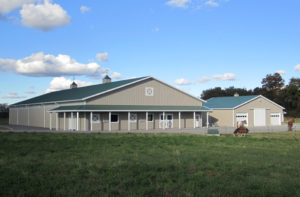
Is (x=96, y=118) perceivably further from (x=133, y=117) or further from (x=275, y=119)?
(x=275, y=119)

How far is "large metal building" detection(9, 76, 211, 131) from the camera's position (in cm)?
3192

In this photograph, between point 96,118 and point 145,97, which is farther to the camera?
point 145,97

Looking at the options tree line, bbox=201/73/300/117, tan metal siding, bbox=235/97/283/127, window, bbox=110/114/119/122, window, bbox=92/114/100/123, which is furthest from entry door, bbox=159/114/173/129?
tree line, bbox=201/73/300/117

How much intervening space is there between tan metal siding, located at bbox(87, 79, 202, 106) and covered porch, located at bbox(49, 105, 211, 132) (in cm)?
68

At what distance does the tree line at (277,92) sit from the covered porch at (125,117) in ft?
145

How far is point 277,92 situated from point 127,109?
67.0 metres

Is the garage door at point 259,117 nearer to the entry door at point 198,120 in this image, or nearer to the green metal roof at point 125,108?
the entry door at point 198,120

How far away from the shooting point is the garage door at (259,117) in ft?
147

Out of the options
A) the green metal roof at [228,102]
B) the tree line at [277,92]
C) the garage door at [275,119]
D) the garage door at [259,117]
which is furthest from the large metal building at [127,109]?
the tree line at [277,92]

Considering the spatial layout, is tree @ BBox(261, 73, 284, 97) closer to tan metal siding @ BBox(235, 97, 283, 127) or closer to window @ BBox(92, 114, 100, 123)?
tan metal siding @ BBox(235, 97, 283, 127)

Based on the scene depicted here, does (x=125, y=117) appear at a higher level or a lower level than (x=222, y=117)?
higher

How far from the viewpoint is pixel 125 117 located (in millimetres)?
34031

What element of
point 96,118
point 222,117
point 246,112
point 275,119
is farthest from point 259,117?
point 96,118

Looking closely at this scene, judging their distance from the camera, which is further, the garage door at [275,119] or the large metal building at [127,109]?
the garage door at [275,119]
